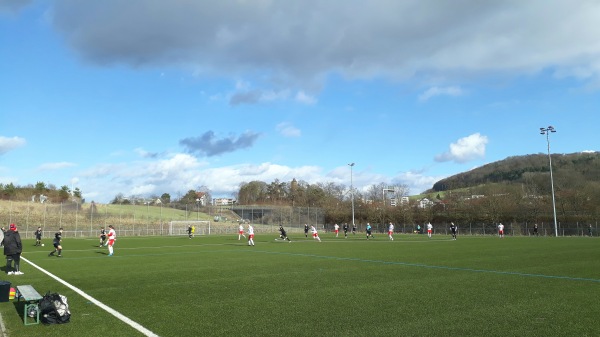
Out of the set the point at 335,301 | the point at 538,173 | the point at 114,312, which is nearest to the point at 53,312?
the point at 114,312

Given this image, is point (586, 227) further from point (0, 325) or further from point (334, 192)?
point (334, 192)

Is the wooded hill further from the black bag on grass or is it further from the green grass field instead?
the black bag on grass

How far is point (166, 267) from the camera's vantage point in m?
18.2

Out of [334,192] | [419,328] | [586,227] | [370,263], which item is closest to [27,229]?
[370,263]

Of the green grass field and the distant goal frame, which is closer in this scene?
the green grass field

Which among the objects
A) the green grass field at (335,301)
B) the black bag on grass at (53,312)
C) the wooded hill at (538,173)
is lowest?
the green grass field at (335,301)

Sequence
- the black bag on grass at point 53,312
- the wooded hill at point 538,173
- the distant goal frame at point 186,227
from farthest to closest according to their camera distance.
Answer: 1. the wooded hill at point 538,173
2. the distant goal frame at point 186,227
3. the black bag on grass at point 53,312

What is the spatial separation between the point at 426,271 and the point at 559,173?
8739 centimetres

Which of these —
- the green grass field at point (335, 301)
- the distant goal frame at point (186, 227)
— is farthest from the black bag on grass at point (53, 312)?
the distant goal frame at point (186, 227)

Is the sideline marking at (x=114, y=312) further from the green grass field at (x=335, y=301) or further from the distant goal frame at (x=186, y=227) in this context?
the distant goal frame at (x=186, y=227)

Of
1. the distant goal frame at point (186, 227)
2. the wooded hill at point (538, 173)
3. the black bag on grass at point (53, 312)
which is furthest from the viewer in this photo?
the wooded hill at point (538, 173)

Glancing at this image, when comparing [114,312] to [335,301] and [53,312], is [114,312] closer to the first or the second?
[53,312]

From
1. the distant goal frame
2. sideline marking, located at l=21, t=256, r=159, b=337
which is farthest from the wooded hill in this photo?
sideline marking, located at l=21, t=256, r=159, b=337

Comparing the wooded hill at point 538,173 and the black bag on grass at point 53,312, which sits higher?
the wooded hill at point 538,173
